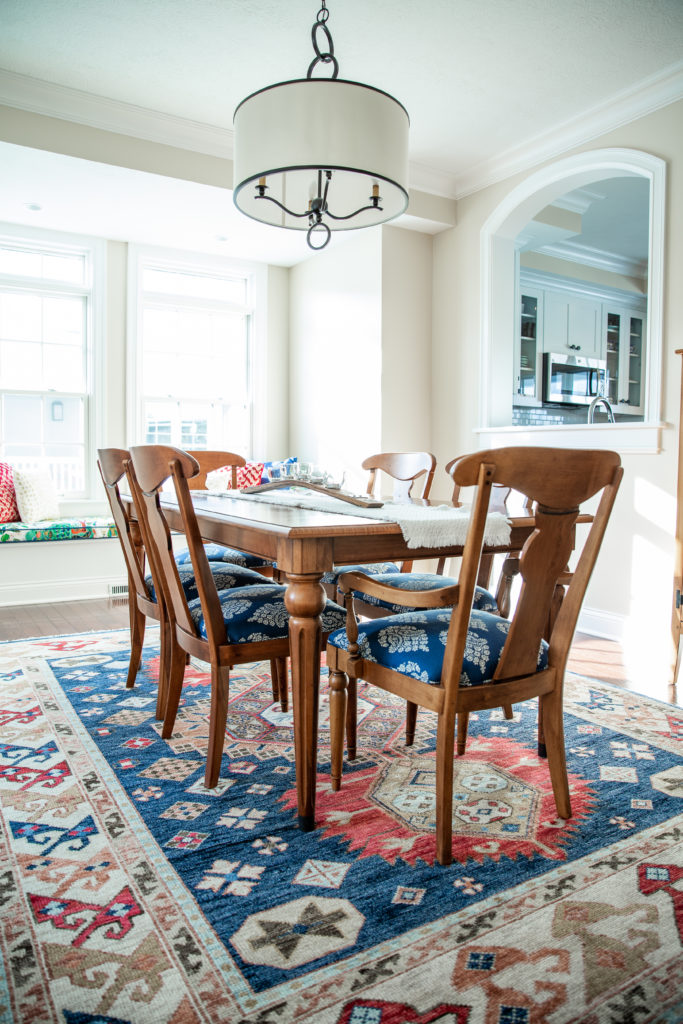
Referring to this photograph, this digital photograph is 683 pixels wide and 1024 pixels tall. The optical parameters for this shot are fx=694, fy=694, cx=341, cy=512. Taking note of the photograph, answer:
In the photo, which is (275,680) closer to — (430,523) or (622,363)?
(430,523)

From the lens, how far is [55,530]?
15.5ft

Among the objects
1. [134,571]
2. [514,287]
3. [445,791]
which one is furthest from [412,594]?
[514,287]

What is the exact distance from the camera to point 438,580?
2.45m

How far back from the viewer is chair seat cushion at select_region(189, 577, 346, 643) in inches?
75.9

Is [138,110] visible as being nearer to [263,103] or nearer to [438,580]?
[263,103]

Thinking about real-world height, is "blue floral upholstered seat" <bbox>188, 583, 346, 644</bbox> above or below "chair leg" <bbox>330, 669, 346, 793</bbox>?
above

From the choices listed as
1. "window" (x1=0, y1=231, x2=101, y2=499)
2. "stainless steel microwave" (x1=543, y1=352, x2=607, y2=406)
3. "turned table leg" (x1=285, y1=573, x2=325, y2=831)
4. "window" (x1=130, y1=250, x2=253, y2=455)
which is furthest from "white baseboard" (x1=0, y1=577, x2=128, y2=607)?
"stainless steel microwave" (x1=543, y1=352, x2=607, y2=406)

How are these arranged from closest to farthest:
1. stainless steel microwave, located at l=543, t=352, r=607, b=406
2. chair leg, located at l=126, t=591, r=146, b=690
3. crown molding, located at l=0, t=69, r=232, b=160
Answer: chair leg, located at l=126, t=591, r=146, b=690
crown molding, located at l=0, t=69, r=232, b=160
stainless steel microwave, located at l=543, t=352, r=607, b=406

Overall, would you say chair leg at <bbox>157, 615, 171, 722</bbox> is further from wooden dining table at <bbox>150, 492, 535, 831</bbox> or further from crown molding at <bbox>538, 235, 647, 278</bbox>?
crown molding at <bbox>538, 235, 647, 278</bbox>

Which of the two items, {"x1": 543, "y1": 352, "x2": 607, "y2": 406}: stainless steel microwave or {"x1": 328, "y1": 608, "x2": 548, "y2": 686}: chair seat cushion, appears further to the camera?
{"x1": 543, "y1": 352, "x2": 607, "y2": 406}: stainless steel microwave

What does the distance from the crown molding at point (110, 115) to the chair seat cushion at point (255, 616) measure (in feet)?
10.9

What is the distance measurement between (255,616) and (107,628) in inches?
88.2

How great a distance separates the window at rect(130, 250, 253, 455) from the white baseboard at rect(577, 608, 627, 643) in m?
3.45

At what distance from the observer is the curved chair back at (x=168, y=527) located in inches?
71.4
